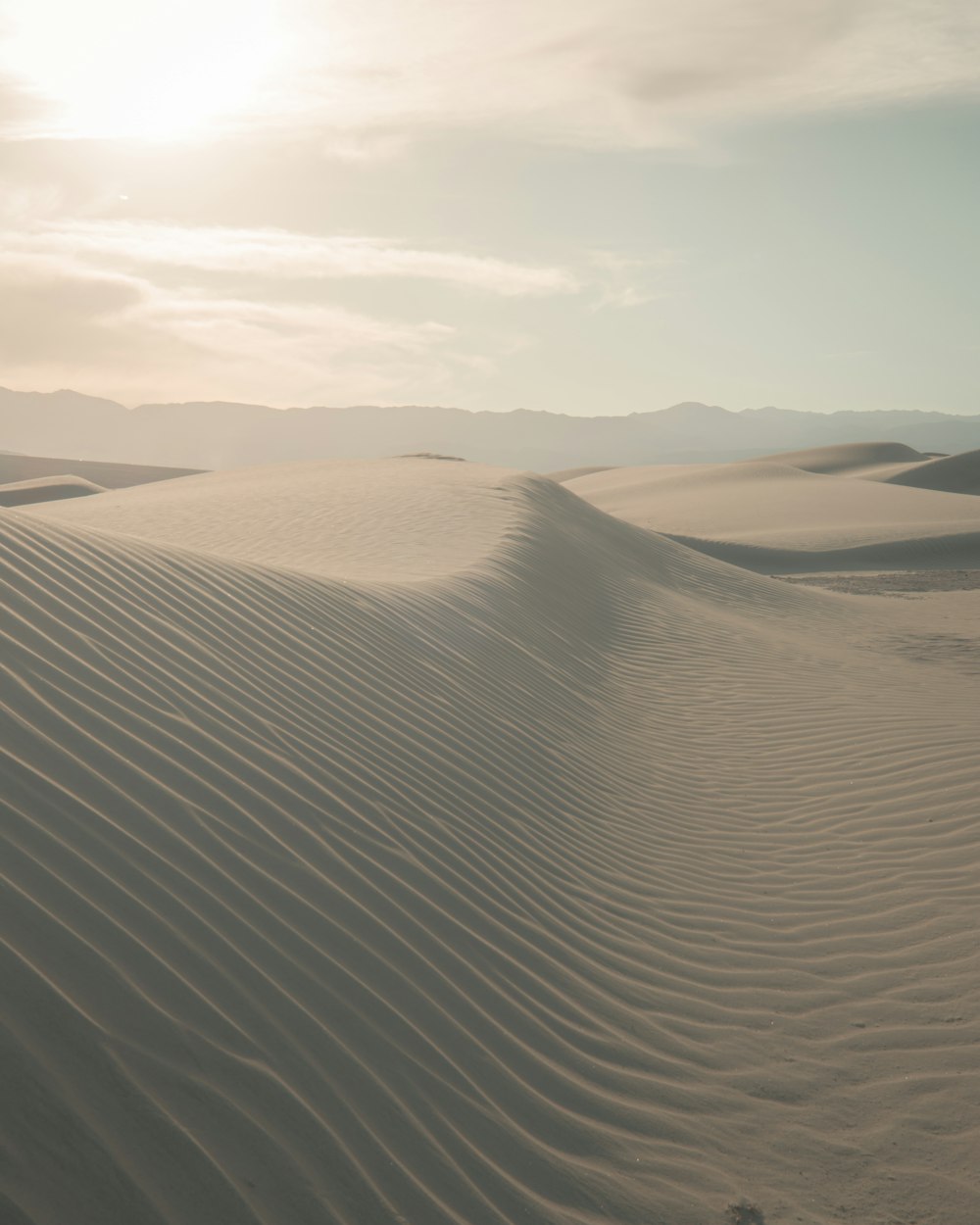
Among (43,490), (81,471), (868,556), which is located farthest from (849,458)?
(43,490)

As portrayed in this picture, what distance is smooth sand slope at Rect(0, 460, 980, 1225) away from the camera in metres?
2.74

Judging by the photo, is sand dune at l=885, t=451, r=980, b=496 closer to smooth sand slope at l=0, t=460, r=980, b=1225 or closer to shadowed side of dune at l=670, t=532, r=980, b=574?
shadowed side of dune at l=670, t=532, r=980, b=574

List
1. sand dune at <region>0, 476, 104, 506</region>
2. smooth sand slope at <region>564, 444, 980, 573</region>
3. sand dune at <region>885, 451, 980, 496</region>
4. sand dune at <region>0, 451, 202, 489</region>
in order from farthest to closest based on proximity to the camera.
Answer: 1. sand dune at <region>0, 451, 202, 489</region>
2. sand dune at <region>885, 451, 980, 496</region>
3. sand dune at <region>0, 476, 104, 506</region>
4. smooth sand slope at <region>564, 444, 980, 573</region>

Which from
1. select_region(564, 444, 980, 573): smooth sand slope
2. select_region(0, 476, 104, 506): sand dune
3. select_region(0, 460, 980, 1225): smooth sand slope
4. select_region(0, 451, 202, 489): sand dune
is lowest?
select_region(0, 460, 980, 1225): smooth sand slope

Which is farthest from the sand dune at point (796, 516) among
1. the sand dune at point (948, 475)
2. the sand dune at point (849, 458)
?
the sand dune at point (849, 458)

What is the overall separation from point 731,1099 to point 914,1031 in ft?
3.21

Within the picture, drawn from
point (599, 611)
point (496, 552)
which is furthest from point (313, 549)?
point (599, 611)

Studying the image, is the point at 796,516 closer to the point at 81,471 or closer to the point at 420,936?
the point at 420,936

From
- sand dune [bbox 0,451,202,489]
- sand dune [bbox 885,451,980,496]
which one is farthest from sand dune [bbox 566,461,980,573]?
sand dune [bbox 0,451,202,489]

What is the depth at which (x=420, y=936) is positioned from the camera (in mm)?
3984

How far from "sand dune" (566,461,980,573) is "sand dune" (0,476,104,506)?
1971 centimetres

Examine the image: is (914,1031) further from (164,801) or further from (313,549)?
(313,549)

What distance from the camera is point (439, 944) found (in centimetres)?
401

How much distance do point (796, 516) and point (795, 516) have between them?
4 centimetres
